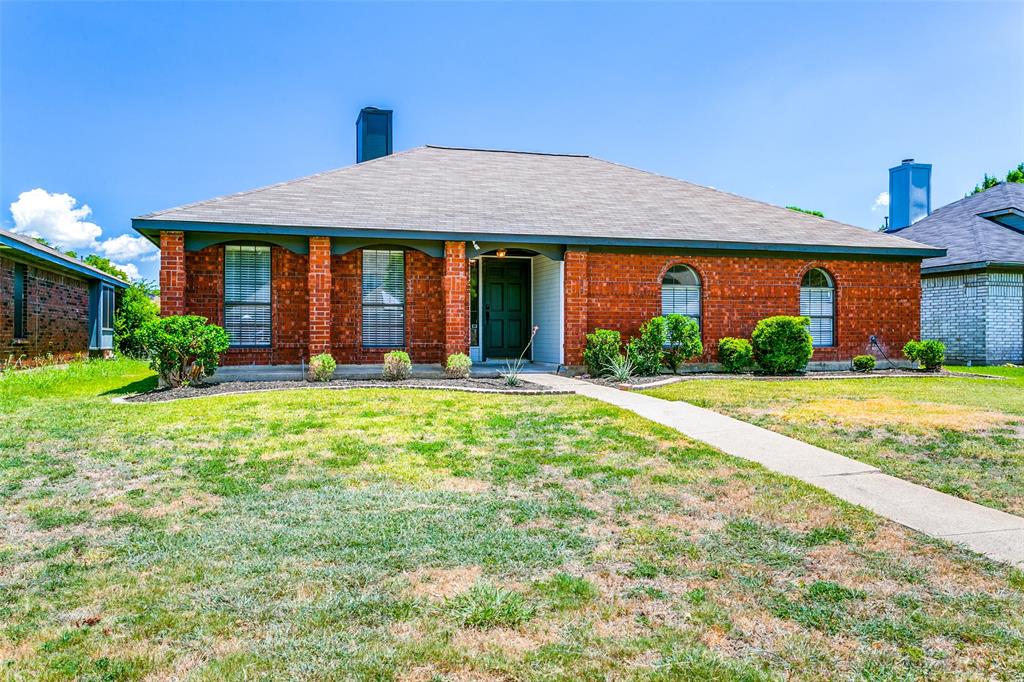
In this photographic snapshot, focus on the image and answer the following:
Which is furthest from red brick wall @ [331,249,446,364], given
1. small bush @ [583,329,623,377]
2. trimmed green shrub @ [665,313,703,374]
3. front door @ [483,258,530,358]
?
trimmed green shrub @ [665,313,703,374]

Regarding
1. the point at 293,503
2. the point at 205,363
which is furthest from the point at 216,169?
the point at 293,503

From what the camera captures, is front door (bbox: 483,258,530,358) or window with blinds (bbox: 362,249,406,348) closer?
window with blinds (bbox: 362,249,406,348)

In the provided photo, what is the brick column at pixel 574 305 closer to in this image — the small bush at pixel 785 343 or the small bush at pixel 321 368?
the small bush at pixel 785 343

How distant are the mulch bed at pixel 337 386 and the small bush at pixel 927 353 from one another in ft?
31.7

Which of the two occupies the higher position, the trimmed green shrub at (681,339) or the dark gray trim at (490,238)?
the dark gray trim at (490,238)

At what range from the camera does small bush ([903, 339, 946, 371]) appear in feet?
48.5

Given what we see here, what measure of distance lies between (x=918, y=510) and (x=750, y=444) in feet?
7.09

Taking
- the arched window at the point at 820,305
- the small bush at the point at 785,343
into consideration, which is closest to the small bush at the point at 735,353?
the small bush at the point at 785,343

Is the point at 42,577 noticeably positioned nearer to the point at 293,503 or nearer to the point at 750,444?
the point at 293,503

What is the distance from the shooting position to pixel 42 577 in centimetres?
338

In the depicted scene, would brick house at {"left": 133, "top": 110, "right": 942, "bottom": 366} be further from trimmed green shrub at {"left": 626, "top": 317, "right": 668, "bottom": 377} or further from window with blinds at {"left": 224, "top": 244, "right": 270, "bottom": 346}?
trimmed green shrub at {"left": 626, "top": 317, "right": 668, "bottom": 377}

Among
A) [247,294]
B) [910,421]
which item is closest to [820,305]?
[910,421]

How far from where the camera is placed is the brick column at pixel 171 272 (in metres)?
12.0

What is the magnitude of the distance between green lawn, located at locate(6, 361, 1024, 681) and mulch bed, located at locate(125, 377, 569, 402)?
3.95 m
